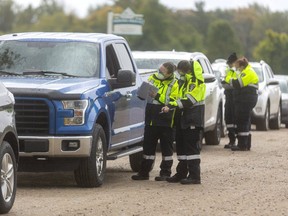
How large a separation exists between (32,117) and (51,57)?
1.52 m

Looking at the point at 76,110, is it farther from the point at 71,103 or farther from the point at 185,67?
the point at 185,67

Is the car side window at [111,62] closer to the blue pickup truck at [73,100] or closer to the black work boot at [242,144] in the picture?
the blue pickup truck at [73,100]

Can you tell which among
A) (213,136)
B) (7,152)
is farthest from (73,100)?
(213,136)

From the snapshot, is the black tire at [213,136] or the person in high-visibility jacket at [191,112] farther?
the black tire at [213,136]

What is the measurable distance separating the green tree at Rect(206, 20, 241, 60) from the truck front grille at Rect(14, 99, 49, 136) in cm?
12090

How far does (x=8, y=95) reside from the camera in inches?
475

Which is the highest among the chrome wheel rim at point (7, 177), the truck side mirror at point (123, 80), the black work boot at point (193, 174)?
the truck side mirror at point (123, 80)

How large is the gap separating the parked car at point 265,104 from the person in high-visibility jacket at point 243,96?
746 centimetres

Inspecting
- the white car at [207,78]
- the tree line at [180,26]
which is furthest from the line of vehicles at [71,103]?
the tree line at [180,26]

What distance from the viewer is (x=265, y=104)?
3111 cm

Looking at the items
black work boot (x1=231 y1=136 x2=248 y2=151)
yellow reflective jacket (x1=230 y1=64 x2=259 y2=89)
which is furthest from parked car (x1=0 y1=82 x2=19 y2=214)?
black work boot (x1=231 y1=136 x2=248 y2=151)

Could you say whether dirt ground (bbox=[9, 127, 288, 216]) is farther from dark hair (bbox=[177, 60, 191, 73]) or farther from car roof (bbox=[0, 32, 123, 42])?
car roof (bbox=[0, 32, 123, 42])

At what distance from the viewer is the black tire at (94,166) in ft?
47.9

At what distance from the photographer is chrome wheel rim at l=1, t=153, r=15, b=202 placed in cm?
1168
